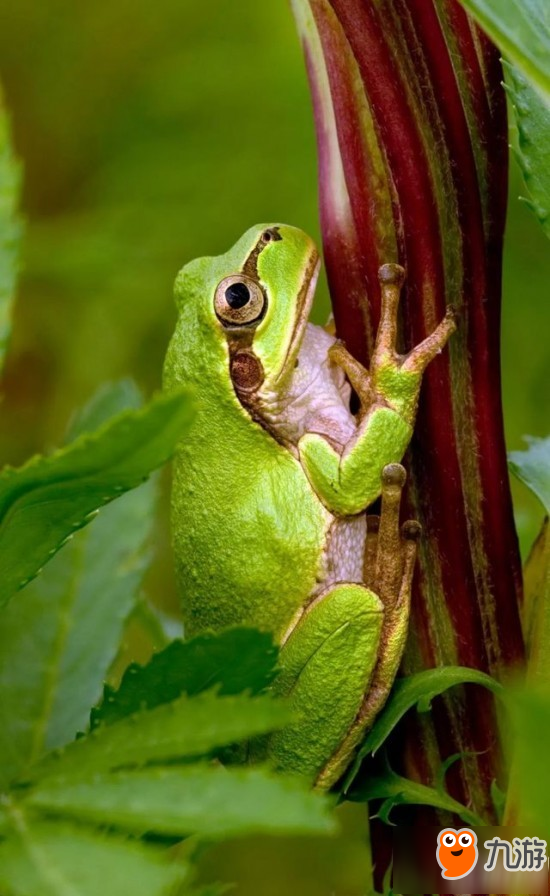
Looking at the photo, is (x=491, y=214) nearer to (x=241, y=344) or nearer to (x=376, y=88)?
(x=376, y=88)

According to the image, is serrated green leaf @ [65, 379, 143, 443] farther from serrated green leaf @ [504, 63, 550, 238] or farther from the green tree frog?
serrated green leaf @ [504, 63, 550, 238]

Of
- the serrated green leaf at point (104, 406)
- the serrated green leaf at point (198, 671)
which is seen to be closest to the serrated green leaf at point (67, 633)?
the serrated green leaf at point (104, 406)

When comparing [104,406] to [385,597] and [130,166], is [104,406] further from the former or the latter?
[130,166]

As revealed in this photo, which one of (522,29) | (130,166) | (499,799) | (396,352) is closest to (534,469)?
(396,352)

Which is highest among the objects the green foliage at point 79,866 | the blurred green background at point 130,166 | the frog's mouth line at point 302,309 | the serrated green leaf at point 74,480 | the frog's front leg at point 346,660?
the blurred green background at point 130,166

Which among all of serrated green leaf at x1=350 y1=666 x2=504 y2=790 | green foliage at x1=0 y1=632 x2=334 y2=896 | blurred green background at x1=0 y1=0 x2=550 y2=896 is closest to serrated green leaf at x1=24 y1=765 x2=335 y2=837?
green foliage at x1=0 y1=632 x2=334 y2=896

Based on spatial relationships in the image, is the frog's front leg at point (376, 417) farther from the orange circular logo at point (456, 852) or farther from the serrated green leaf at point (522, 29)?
the orange circular logo at point (456, 852)
